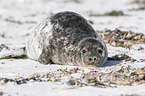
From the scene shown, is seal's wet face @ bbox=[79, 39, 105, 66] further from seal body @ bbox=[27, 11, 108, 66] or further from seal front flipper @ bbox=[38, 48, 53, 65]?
seal front flipper @ bbox=[38, 48, 53, 65]

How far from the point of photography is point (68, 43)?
5797mm

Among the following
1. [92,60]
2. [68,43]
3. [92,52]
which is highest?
[68,43]

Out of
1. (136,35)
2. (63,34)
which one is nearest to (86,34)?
(63,34)

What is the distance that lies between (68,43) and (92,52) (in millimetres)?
662

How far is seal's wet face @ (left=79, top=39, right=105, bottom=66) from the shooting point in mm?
5305

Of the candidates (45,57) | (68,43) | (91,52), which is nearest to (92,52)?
(91,52)

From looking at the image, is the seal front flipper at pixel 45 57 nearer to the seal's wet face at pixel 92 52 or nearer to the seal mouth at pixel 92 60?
the seal's wet face at pixel 92 52

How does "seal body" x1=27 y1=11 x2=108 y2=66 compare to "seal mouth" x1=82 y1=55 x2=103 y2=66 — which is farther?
"seal body" x1=27 y1=11 x2=108 y2=66

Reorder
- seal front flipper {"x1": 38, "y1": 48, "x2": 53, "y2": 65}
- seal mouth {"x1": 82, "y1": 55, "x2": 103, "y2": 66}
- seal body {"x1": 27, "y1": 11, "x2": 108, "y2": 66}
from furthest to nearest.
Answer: seal front flipper {"x1": 38, "y1": 48, "x2": 53, "y2": 65} → seal body {"x1": 27, "y1": 11, "x2": 108, "y2": 66} → seal mouth {"x1": 82, "y1": 55, "x2": 103, "y2": 66}

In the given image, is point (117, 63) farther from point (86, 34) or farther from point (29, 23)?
point (29, 23)

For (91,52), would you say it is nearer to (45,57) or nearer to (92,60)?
(92,60)

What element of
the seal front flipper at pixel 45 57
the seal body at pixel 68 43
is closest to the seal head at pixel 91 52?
the seal body at pixel 68 43

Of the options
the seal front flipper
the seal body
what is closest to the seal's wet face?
the seal body

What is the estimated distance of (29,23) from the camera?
15.3 metres
